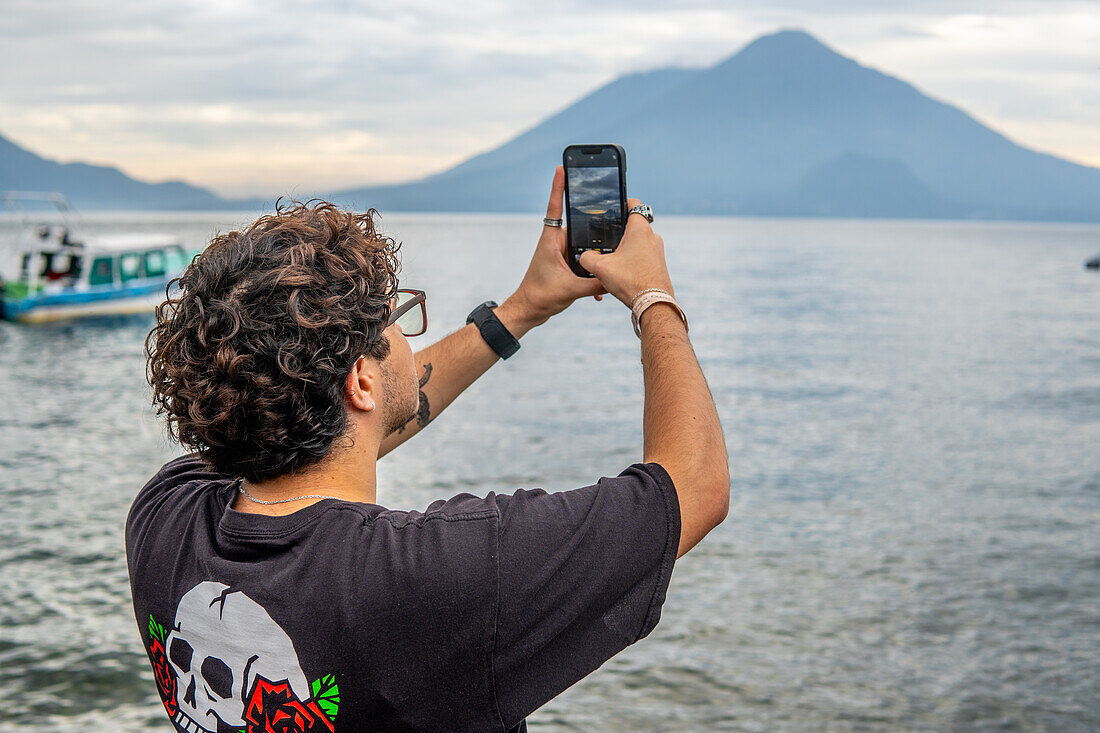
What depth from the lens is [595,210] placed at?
256cm

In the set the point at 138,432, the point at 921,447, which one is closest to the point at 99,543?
the point at 138,432

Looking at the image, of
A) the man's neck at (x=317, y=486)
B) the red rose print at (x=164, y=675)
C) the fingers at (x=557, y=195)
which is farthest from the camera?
the fingers at (x=557, y=195)

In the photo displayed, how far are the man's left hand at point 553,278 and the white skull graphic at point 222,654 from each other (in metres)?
1.22

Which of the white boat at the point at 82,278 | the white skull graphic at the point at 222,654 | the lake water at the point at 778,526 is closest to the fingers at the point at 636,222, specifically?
the lake water at the point at 778,526

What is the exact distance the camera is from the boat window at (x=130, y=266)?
134 ft

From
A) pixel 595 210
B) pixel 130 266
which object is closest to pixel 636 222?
pixel 595 210

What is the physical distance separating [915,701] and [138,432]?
54.0ft

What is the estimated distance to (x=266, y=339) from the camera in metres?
1.84

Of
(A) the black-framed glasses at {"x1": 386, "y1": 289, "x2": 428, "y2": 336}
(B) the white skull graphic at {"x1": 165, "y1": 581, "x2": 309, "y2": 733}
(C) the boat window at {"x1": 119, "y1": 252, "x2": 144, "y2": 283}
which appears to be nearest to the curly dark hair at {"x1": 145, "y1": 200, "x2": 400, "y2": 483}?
(A) the black-framed glasses at {"x1": 386, "y1": 289, "x2": 428, "y2": 336}

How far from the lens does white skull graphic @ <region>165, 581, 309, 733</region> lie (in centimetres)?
180

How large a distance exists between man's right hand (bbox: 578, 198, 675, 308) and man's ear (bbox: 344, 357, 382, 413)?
60 cm

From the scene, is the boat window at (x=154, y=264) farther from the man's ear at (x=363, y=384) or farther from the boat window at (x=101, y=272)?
the man's ear at (x=363, y=384)

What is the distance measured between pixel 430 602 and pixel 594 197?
128 cm

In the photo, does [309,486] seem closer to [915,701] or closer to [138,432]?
[915,701]
